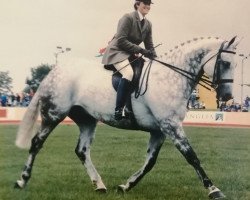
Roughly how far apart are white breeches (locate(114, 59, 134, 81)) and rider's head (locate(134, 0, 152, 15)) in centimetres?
68

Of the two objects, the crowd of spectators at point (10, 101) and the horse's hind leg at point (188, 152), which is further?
the crowd of spectators at point (10, 101)

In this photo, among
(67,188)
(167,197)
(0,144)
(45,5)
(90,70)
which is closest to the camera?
(167,197)

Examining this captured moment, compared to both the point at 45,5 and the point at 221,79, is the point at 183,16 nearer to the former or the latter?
the point at 221,79

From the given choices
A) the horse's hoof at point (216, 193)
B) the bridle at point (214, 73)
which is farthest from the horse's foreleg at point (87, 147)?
the horse's hoof at point (216, 193)

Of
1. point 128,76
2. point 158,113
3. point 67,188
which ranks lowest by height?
point 67,188

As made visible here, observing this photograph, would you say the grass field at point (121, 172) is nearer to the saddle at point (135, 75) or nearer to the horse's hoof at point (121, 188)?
the horse's hoof at point (121, 188)

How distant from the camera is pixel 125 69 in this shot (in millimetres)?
6684

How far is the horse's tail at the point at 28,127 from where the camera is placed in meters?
7.42

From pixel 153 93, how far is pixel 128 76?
1.27 feet

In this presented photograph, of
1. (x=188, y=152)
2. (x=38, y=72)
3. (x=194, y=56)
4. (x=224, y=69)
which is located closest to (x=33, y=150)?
(x=188, y=152)

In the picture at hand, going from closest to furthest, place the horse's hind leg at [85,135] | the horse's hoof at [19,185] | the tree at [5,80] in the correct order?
the horse's hoof at [19,185] → the horse's hind leg at [85,135] → the tree at [5,80]

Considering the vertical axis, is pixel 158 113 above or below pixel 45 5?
below

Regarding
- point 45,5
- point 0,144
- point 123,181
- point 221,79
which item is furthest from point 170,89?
point 0,144

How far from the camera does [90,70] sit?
23.6ft
